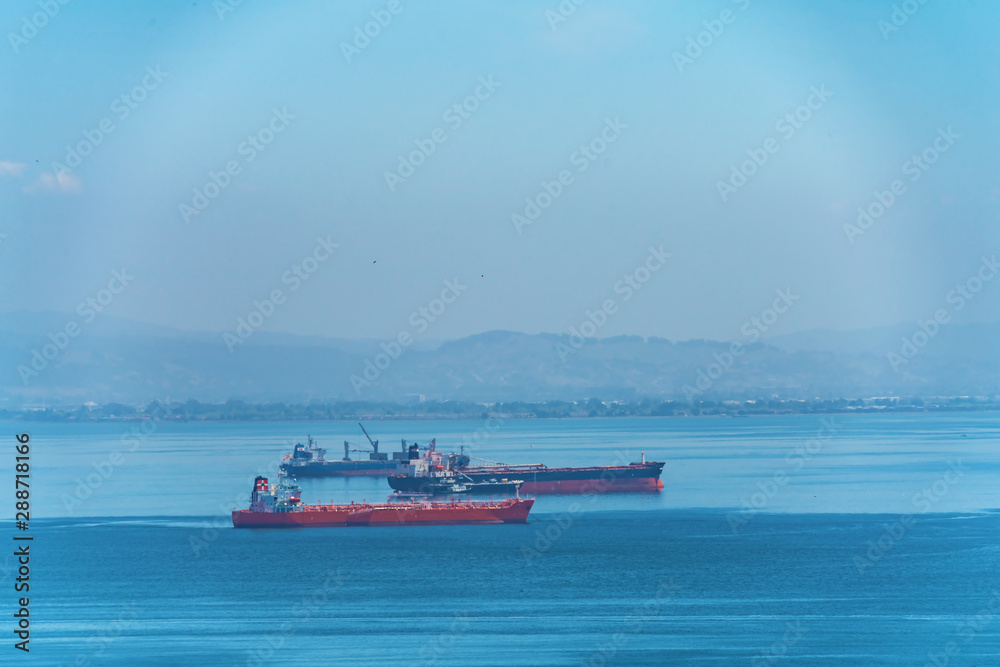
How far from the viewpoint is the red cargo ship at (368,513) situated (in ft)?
177

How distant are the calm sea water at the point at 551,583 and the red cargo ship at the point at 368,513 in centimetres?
112

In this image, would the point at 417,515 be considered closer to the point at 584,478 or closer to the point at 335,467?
the point at 584,478

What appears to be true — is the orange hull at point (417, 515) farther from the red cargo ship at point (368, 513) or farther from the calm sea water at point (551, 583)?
the calm sea water at point (551, 583)

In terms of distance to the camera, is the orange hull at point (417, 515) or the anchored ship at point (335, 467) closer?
the orange hull at point (417, 515)

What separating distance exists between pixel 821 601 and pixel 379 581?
14629 millimetres

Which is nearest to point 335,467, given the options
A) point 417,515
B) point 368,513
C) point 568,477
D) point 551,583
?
point 568,477

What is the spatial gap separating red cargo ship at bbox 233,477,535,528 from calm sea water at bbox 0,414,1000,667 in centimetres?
112

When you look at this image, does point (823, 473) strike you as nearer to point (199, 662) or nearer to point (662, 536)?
point (662, 536)

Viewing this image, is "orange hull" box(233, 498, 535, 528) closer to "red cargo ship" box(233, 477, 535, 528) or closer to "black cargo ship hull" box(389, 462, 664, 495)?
"red cargo ship" box(233, 477, 535, 528)

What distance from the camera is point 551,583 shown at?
1528 inches

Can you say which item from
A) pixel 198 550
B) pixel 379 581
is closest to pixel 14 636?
pixel 379 581

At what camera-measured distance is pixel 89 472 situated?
97250 mm

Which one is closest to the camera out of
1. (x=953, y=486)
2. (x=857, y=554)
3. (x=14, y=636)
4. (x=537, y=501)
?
(x=14, y=636)

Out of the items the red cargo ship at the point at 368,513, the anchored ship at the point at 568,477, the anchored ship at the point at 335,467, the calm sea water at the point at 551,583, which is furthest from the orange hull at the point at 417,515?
the anchored ship at the point at 335,467
